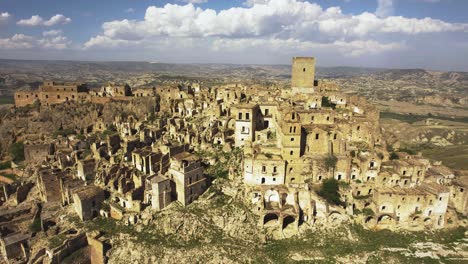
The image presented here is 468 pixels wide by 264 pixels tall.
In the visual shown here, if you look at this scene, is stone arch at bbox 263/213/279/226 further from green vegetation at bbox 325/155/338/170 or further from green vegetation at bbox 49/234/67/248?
green vegetation at bbox 49/234/67/248

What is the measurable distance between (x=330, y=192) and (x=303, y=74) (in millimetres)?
37324

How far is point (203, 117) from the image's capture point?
69.4 m

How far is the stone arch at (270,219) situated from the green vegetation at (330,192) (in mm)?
7751

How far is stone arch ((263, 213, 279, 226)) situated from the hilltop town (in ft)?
0.55

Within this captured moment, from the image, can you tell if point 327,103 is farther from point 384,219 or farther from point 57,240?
point 57,240

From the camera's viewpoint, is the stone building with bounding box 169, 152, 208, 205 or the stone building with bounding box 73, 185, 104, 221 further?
the stone building with bounding box 73, 185, 104, 221

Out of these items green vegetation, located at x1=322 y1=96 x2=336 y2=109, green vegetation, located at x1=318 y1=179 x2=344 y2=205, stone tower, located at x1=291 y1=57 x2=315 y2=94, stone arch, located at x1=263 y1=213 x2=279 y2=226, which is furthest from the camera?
stone tower, located at x1=291 y1=57 x2=315 y2=94

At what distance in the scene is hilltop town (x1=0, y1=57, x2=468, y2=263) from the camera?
139 ft


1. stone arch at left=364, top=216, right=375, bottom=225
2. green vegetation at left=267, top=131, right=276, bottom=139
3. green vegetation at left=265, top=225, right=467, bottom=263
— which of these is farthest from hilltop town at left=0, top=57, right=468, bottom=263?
green vegetation at left=265, top=225, right=467, bottom=263

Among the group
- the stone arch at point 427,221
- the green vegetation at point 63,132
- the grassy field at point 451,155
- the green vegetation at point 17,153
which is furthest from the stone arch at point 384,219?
the green vegetation at point 17,153

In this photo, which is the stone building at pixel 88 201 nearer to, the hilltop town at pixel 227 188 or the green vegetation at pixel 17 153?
the hilltop town at pixel 227 188

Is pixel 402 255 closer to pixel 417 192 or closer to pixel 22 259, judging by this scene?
pixel 417 192

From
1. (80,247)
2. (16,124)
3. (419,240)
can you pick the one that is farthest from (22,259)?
(419,240)

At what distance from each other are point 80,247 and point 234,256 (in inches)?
832
